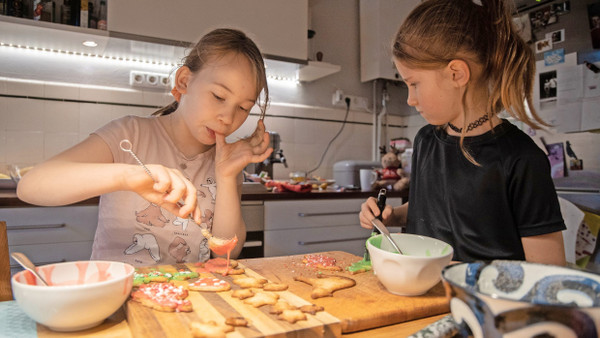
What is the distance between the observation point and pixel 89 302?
0.51 metres

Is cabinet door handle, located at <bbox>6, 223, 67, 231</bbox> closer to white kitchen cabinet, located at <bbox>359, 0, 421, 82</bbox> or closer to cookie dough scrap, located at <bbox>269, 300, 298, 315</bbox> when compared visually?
cookie dough scrap, located at <bbox>269, 300, 298, 315</bbox>

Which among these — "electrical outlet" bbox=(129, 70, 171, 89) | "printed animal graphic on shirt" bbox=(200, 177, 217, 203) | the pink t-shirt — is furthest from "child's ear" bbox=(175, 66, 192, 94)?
"electrical outlet" bbox=(129, 70, 171, 89)

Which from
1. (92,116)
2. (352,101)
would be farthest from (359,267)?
(352,101)

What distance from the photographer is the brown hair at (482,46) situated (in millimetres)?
984

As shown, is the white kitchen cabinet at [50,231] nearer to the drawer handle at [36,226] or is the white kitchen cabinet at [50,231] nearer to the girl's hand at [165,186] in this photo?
the drawer handle at [36,226]

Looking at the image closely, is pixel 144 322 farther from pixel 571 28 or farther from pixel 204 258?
pixel 571 28

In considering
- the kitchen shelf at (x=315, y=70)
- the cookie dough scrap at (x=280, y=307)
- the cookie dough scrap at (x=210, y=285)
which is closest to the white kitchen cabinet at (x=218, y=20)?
the kitchen shelf at (x=315, y=70)

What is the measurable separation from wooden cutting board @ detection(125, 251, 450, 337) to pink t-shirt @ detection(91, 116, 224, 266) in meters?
0.41

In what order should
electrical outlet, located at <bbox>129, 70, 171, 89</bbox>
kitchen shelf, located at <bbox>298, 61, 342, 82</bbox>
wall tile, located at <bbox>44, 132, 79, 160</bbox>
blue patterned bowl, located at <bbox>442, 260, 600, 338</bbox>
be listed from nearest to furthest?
blue patterned bowl, located at <bbox>442, 260, 600, 338</bbox> < wall tile, located at <bbox>44, 132, 79, 160</bbox> < electrical outlet, located at <bbox>129, 70, 171, 89</bbox> < kitchen shelf, located at <bbox>298, 61, 342, 82</bbox>

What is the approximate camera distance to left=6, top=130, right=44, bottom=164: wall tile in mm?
2180

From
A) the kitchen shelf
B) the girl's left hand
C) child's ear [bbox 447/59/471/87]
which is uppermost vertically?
the kitchen shelf

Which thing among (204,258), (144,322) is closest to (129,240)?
(204,258)

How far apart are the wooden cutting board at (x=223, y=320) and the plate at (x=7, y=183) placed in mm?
1626

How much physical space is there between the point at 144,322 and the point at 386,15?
3072 millimetres
